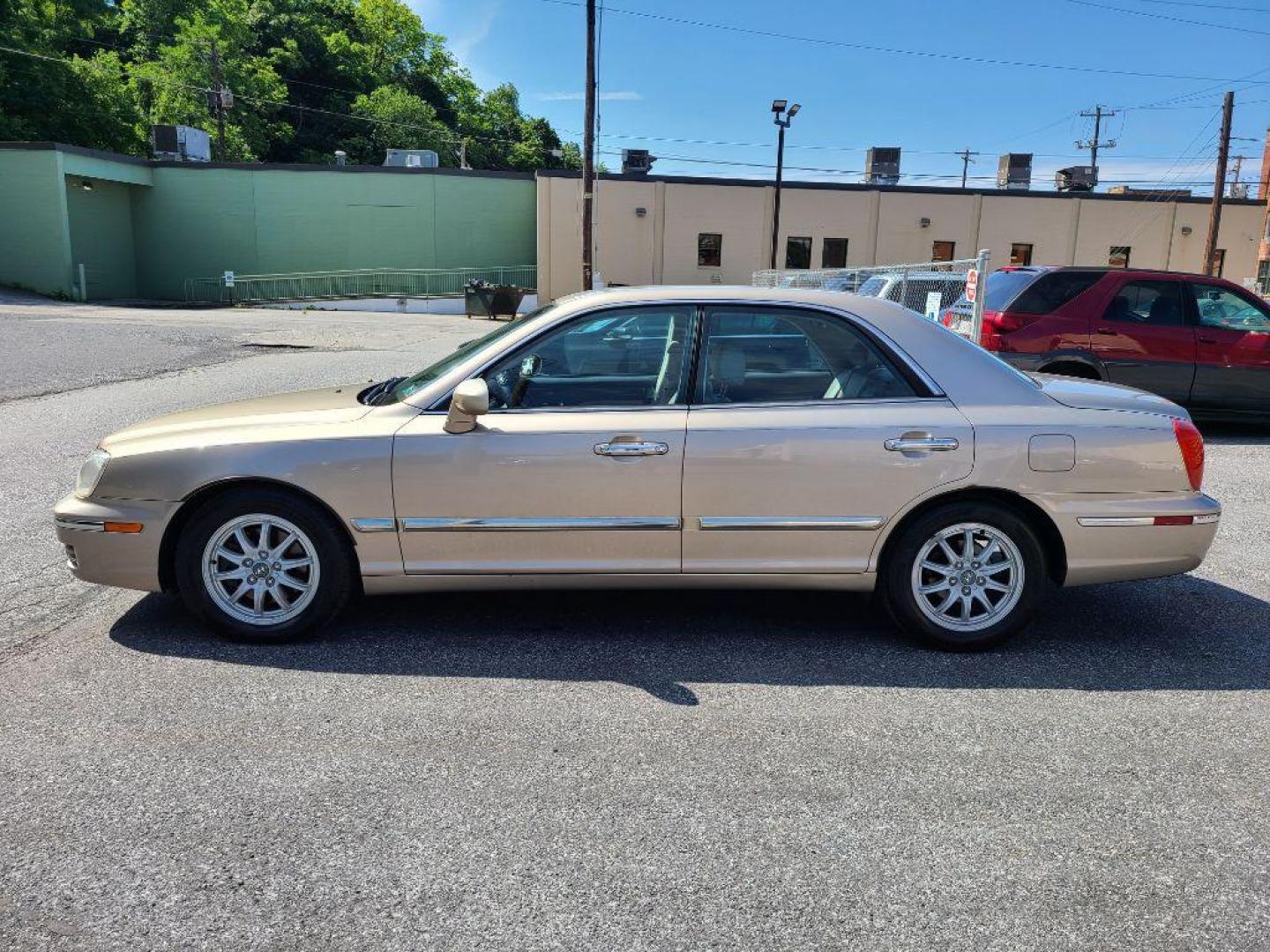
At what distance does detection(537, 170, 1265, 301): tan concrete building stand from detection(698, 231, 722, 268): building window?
0.04m

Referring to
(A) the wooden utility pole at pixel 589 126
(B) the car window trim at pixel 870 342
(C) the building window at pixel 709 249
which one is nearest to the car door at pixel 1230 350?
(B) the car window trim at pixel 870 342

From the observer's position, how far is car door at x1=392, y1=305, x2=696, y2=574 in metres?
4.01

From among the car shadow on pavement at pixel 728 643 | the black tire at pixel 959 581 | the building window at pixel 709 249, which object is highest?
the building window at pixel 709 249

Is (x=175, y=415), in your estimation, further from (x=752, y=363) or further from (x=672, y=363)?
(x=752, y=363)

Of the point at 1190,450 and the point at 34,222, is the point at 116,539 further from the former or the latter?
the point at 34,222

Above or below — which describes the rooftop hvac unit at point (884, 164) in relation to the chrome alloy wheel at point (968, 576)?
above

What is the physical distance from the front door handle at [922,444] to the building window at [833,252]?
3783 centimetres

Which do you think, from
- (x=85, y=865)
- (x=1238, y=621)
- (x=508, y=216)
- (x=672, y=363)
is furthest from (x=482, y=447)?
(x=508, y=216)

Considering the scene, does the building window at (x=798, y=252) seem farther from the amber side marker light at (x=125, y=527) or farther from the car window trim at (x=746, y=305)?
the amber side marker light at (x=125, y=527)

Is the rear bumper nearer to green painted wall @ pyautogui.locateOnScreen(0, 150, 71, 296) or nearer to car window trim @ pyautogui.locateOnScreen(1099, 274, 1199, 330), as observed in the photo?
car window trim @ pyautogui.locateOnScreen(1099, 274, 1199, 330)

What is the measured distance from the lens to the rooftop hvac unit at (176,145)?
4203cm

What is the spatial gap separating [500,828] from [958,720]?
1.77 meters

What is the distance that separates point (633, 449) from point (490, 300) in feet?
105

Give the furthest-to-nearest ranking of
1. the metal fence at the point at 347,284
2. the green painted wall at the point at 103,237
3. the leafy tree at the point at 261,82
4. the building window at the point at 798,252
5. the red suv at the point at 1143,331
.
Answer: the leafy tree at the point at 261,82
the metal fence at the point at 347,284
the building window at the point at 798,252
the green painted wall at the point at 103,237
the red suv at the point at 1143,331
